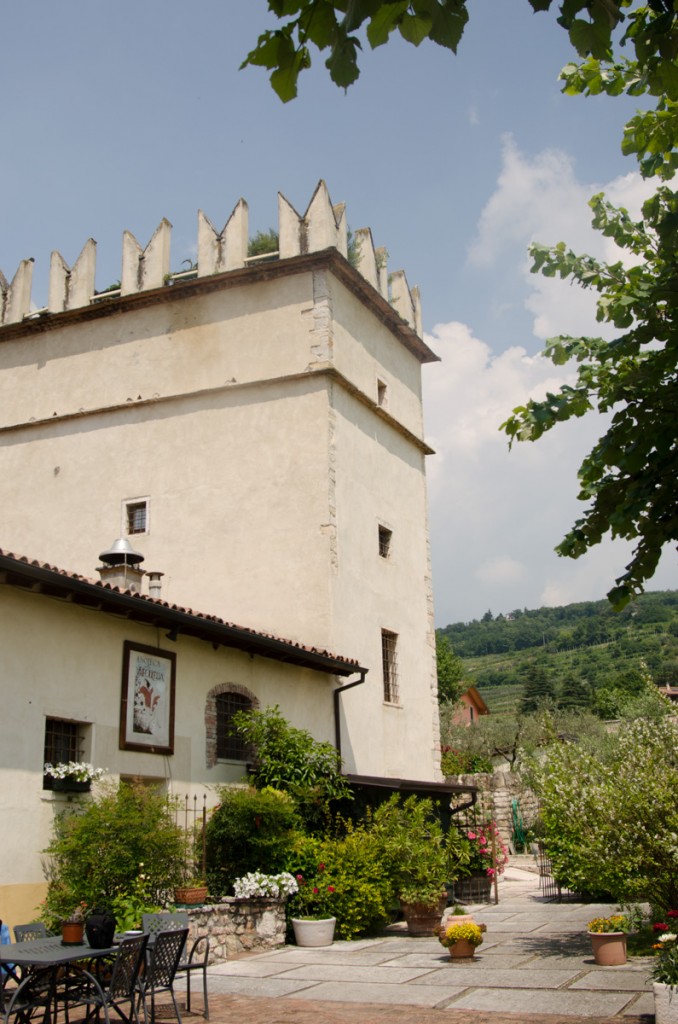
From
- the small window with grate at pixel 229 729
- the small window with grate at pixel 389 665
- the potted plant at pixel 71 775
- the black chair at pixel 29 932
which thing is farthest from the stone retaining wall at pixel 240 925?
the small window with grate at pixel 389 665

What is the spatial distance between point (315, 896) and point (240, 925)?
1204 millimetres

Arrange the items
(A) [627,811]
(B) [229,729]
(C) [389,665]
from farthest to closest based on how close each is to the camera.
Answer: (C) [389,665] < (B) [229,729] < (A) [627,811]

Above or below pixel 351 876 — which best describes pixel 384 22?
above

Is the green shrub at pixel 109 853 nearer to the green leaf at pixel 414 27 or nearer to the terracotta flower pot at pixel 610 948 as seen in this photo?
the terracotta flower pot at pixel 610 948

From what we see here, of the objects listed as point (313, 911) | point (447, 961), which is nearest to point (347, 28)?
point (447, 961)

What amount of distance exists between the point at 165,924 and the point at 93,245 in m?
16.6

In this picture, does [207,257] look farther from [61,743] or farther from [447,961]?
[447,961]

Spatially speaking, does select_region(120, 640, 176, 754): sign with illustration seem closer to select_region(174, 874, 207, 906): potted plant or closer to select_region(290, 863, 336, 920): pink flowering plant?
select_region(174, 874, 207, 906): potted plant

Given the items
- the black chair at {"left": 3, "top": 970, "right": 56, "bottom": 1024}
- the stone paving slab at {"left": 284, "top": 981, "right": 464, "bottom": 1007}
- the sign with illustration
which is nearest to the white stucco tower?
the sign with illustration

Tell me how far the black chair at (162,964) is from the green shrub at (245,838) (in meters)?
4.73

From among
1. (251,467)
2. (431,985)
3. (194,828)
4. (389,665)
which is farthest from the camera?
(389,665)

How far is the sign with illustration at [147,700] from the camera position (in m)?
12.5

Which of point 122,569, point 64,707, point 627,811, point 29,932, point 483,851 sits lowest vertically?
point 483,851

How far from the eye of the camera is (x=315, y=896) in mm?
13188
